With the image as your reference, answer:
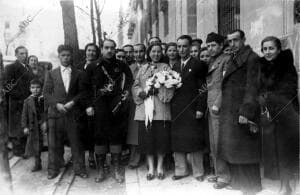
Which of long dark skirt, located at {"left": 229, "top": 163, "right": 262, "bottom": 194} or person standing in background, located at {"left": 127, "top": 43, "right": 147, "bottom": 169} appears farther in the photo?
person standing in background, located at {"left": 127, "top": 43, "right": 147, "bottom": 169}

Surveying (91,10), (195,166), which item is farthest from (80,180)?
(91,10)

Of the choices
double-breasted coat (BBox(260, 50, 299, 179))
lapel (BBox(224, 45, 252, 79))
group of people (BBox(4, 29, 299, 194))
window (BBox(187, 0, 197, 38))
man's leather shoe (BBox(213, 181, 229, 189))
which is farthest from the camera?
window (BBox(187, 0, 197, 38))

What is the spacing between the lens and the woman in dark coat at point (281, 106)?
3.85 m

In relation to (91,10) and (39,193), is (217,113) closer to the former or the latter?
(39,193)

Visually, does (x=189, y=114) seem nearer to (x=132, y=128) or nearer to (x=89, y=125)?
(x=132, y=128)

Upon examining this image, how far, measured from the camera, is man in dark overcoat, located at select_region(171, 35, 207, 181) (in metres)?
4.91

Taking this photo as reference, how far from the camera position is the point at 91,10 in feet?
35.8

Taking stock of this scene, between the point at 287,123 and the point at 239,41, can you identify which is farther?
the point at 239,41

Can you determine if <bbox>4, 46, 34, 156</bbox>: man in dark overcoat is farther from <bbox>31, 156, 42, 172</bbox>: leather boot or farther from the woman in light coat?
the woman in light coat

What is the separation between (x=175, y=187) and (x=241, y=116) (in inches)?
53.0

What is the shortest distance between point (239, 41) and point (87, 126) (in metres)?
2.71

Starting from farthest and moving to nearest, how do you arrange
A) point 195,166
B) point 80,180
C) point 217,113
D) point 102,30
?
point 102,30 < point 80,180 < point 195,166 < point 217,113

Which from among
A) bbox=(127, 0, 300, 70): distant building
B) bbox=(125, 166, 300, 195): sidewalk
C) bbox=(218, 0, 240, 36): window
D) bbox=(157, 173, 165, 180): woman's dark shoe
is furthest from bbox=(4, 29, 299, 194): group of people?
bbox=(218, 0, 240, 36): window

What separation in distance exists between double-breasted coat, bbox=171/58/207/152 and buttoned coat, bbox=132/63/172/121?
19 cm
